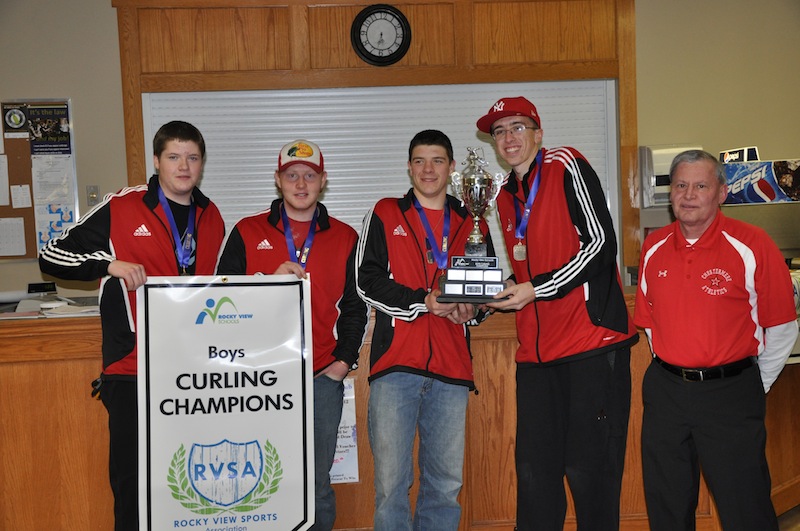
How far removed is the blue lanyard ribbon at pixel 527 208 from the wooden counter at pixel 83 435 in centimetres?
65

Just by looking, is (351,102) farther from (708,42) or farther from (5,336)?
(5,336)

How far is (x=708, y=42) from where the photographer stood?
19.0 feet

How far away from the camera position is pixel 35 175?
A: 532 cm

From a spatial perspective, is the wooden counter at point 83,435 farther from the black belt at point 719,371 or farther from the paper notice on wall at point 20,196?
the paper notice on wall at point 20,196

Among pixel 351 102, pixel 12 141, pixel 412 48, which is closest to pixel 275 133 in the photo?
pixel 351 102

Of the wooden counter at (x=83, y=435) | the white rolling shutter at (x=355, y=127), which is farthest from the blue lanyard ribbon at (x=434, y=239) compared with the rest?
the white rolling shutter at (x=355, y=127)

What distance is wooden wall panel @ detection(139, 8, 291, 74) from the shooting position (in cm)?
536

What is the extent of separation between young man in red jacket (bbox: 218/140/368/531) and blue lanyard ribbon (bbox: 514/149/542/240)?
25.3 inches

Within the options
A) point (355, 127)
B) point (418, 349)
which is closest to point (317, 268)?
point (418, 349)

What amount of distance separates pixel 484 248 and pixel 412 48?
10.6 feet

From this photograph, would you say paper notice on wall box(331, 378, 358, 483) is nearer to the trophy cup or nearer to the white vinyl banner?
the white vinyl banner

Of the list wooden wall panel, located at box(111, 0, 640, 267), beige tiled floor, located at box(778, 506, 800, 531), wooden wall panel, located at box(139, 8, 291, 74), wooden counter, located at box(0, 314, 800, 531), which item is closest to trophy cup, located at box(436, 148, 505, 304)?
wooden counter, located at box(0, 314, 800, 531)

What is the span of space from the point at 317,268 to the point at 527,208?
2.58 ft

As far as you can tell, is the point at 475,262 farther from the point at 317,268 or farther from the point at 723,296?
the point at 723,296
